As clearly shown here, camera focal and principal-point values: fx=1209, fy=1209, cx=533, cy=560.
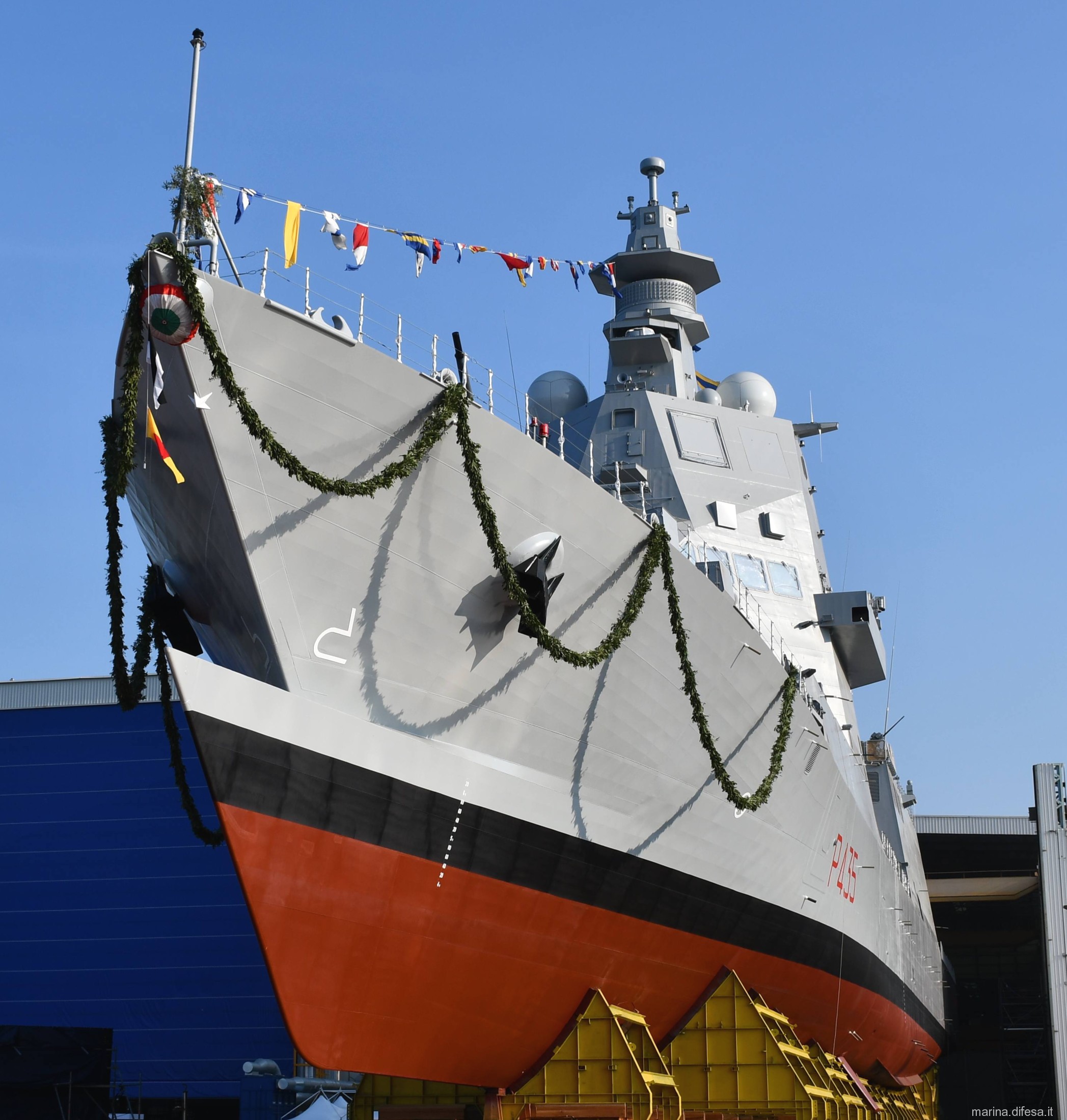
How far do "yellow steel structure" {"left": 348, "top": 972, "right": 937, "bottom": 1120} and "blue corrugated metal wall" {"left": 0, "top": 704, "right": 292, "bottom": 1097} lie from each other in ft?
32.0

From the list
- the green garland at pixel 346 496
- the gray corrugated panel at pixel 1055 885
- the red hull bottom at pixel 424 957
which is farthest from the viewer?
the gray corrugated panel at pixel 1055 885

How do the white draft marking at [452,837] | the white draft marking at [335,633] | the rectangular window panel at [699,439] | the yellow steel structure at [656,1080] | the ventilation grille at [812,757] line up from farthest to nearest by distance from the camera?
the rectangular window panel at [699,439]
the ventilation grille at [812,757]
the yellow steel structure at [656,1080]
the white draft marking at [452,837]
the white draft marking at [335,633]

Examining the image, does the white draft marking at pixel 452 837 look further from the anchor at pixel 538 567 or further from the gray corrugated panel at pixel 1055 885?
the gray corrugated panel at pixel 1055 885

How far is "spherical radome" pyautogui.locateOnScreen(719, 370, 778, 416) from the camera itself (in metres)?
18.5

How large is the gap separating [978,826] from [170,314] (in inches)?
1134

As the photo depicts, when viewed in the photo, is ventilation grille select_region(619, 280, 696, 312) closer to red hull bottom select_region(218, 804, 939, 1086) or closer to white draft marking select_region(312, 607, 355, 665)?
red hull bottom select_region(218, 804, 939, 1086)

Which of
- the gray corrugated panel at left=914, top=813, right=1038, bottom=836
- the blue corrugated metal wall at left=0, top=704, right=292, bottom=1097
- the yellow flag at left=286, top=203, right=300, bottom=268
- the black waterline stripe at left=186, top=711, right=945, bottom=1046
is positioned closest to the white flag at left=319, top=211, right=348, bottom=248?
the yellow flag at left=286, top=203, right=300, bottom=268

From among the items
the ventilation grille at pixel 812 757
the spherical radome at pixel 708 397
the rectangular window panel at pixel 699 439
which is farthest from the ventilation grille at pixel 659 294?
the ventilation grille at pixel 812 757

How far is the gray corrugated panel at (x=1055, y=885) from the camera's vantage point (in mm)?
24359

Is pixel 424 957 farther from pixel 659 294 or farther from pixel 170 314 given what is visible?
pixel 659 294

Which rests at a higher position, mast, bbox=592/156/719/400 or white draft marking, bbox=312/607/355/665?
mast, bbox=592/156/719/400

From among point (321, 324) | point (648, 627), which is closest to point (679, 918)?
point (648, 627)

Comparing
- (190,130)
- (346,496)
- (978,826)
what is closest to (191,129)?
(190,130)

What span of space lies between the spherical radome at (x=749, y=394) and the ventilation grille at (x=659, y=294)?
1.36 metres
